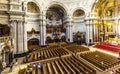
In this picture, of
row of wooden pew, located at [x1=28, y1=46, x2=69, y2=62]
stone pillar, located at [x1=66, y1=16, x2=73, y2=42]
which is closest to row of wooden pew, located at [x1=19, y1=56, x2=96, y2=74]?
row of wooden pew, located at [x1=28, y1=46, x2=69, y2=62]

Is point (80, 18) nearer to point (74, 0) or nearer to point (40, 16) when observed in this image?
point (74, 0)

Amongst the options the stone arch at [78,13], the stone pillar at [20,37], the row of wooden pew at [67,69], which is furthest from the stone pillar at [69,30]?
the row of wooden pew at [67,69]

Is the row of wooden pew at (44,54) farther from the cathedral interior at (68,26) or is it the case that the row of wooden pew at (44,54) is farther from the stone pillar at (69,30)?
the stone pillar at (69,30)

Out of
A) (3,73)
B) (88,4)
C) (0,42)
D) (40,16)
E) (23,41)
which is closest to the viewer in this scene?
(3,73)

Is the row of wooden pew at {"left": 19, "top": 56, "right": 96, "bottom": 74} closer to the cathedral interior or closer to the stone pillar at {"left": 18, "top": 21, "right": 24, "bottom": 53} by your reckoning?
the cathedral interior

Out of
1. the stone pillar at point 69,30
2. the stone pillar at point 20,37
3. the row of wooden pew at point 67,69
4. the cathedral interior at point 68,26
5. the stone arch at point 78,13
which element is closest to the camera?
the row of wooden pew at point 67,69

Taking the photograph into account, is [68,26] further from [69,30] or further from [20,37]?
[20,37]

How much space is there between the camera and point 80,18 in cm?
2667

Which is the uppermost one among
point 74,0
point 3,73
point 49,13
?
point 74,0

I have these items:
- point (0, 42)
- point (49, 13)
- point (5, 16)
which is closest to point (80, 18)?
point (49, 13)

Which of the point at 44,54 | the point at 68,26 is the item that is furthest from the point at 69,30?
the point at 44,54

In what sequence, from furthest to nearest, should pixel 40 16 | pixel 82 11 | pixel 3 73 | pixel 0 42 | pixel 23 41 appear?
pixel 82 11 < pixel 40 16 < pixel 23 41 < pixel 0 42 < pixel 3 73

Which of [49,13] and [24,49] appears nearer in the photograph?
[24,49]

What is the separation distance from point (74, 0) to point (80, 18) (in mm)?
5472
